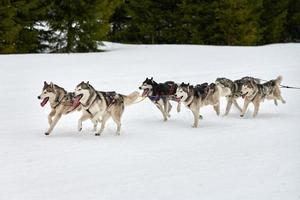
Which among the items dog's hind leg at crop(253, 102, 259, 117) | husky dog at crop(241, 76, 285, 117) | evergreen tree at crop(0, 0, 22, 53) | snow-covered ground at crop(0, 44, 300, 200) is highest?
evergreen tree at crop(0, 0, 22, 53)

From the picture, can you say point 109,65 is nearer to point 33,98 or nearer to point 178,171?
point 33,98

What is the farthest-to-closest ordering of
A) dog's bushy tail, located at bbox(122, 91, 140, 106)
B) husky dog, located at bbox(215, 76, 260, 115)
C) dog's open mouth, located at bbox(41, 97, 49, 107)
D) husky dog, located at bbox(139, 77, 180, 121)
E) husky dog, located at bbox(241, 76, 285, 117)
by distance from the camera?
1. husky dog, located at bbox(215, 76, 260, 115)
2. husky dog, located at bbox(241, 76, 285, 117)
3. husky dog, located at bbox(139, 77, 180, 121)
4. dog's bushy tail, located at bbox(122, 91, 140, 106)
5. dog's open mouth, located at bbox(41, 97, 49, 107)

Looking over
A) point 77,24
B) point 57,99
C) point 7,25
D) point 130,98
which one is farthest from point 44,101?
point 77,24

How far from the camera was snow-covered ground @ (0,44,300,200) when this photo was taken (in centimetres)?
516

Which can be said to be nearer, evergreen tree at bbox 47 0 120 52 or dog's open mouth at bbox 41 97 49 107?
dog's open mouth at bbox 41 97 49 107

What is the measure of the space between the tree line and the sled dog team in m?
12.7

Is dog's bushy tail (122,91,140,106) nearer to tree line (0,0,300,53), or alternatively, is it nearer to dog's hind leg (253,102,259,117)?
dog's hind leg (253,102,259,117)

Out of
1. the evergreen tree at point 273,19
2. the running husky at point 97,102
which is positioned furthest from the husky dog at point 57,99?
the evergreen tree at point 273,19

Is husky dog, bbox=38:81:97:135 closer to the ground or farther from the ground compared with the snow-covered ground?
farther from the ground

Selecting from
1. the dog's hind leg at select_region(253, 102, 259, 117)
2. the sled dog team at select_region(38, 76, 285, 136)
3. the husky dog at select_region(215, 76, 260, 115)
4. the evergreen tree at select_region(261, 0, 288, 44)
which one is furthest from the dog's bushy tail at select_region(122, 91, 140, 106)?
the evergreen tree at select_region(261, 0, 288, 44)

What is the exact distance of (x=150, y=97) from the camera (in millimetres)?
9492

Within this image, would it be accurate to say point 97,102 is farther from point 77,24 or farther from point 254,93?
point 77,24

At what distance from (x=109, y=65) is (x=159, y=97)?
8.21 metres

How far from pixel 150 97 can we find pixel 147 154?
281cm
